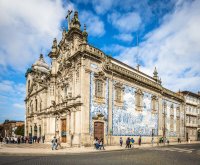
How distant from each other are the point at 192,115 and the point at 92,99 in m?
36.7

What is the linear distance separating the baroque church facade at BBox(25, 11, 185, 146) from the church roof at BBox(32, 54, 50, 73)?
10945 millimetres

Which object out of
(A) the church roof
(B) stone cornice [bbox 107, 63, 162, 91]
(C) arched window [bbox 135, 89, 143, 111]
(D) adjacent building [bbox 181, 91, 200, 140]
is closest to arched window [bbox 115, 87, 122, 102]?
(B) stone cornice [bbox 107, 63, 162, 91]

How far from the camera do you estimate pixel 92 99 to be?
995 inches

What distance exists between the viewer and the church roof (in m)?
50.8

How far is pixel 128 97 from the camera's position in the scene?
102 ft

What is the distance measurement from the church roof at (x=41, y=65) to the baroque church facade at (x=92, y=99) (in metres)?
10.9

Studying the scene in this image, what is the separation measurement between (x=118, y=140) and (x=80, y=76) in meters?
9.93

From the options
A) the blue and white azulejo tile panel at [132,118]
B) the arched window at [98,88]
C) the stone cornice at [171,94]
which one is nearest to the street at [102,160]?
the arched window at [98,88]

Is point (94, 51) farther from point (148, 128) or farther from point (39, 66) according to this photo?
point (39, 66)

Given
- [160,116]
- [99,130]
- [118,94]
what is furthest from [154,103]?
[99,130]

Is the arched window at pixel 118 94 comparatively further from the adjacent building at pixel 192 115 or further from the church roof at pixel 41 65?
the church roof at pixel 41 65

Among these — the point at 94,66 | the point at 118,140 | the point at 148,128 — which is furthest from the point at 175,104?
the point at 94,66

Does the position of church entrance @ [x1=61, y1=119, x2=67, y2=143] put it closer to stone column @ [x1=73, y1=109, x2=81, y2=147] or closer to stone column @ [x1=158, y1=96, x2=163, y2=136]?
stone column @ [x1=73, y1=109, x2=81, y2=147]

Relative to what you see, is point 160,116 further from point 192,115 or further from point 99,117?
point 192,115
